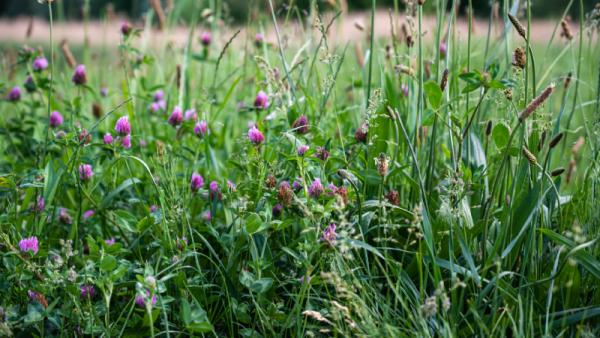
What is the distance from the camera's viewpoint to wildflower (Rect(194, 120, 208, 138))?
186cm

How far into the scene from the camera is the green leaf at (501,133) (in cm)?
152

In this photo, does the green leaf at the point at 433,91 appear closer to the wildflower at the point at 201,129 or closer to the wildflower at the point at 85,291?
the wildflower at the point at 201,129

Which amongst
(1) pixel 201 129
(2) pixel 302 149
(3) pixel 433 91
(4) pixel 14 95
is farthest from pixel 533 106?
(4) pixel 14 95

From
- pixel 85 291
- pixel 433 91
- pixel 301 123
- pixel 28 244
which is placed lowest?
pixel 85 291

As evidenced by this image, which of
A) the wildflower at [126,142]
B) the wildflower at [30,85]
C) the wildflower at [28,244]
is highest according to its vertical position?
the wildflower at [30,85]

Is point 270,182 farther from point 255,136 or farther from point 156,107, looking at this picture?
point 156,107

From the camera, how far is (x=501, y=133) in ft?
5.02

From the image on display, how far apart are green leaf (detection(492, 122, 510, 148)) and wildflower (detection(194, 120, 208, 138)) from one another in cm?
80

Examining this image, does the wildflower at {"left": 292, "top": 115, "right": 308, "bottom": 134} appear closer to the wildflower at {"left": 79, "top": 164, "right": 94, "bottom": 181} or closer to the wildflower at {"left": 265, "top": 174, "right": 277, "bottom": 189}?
the wildflower at {"left": 265, "top": 174, "right": 277, "bottom": 189}

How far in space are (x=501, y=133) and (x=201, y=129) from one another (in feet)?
2.70

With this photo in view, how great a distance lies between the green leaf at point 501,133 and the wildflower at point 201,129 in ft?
2.64

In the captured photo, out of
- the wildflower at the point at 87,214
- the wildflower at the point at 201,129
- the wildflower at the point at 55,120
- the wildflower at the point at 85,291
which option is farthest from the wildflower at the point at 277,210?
the wildflower at the point at 55,120

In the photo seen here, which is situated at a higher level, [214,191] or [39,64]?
[39,64]

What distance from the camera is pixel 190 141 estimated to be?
2254 mm
